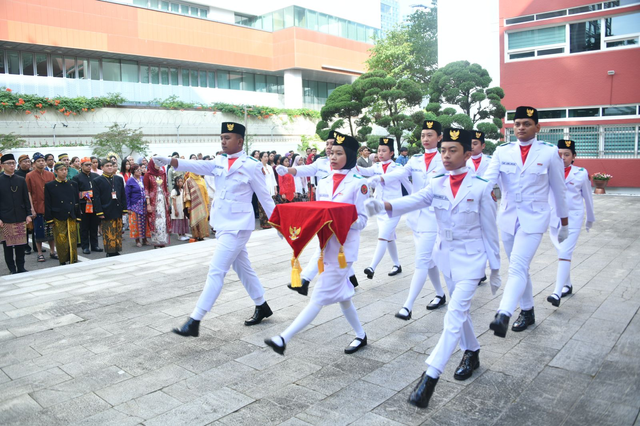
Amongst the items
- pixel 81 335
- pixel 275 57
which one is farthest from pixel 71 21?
pixel 81 335

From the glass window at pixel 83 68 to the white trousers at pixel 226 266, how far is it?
2530cm

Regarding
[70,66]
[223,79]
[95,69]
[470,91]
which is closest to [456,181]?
[470,91]

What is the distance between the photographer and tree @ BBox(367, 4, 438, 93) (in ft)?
105

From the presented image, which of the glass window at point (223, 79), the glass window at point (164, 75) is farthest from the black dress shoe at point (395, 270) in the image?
the glass window at point (223, 79)

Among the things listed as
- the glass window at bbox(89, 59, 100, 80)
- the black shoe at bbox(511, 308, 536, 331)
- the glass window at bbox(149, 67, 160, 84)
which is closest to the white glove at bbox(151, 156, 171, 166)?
the black shoe at bbox(511, 308, 536, 331)

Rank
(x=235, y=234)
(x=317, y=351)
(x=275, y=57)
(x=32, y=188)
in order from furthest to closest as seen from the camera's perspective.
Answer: (x=275, y=57) → (x=32, y=188) → (x=235, y=234) → (x=317, y=351)

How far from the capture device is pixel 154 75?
2975cm

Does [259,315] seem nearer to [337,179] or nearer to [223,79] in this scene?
[337,179]

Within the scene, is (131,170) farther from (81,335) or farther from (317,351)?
(317,351)

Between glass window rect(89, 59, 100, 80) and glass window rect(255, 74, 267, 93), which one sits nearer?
glass window rect(89, 59, 100, 80)

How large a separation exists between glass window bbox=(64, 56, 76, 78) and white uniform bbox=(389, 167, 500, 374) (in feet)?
88.9

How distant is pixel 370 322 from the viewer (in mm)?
5391

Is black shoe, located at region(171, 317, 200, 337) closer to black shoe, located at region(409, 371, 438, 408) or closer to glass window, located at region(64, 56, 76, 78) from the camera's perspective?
black shoe, located at region(409, 371, 438, 408)

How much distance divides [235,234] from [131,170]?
6.67 metres
